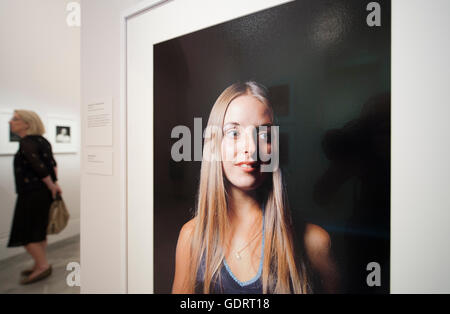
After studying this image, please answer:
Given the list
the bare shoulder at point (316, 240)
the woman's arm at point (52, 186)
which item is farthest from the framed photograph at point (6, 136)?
the bare shoulder at point (316, 240)

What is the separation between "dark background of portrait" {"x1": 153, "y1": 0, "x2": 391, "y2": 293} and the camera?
0.58m

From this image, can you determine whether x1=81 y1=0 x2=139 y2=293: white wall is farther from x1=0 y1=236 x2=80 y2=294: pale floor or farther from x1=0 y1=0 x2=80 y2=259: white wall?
x1=0 y1=0 x2=80 y2=259: white wall

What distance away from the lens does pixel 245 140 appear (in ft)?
2.45

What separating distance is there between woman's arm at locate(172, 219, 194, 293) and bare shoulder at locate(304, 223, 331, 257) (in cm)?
43

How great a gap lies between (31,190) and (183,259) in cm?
248

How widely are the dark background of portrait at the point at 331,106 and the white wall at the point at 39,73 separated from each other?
147 inches

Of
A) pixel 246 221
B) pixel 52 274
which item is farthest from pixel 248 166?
pixel 52 274

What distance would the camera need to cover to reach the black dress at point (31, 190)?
7.67ft

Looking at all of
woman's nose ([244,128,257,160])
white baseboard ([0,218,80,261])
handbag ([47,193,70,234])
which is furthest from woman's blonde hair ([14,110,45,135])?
woman's nose ([244,128,257,160])

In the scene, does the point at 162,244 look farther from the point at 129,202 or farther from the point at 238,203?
the point at 238,203

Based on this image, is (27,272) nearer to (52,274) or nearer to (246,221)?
(52,274)
